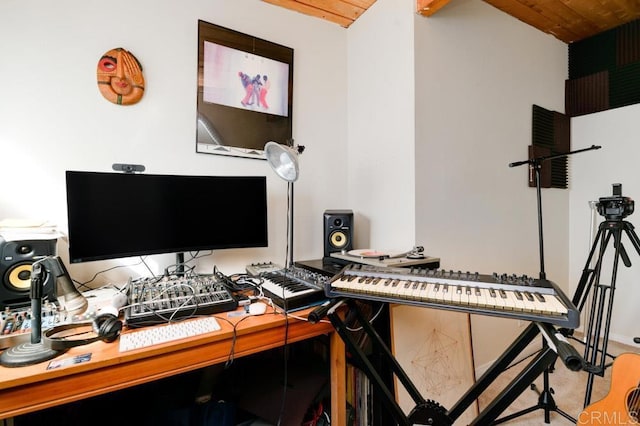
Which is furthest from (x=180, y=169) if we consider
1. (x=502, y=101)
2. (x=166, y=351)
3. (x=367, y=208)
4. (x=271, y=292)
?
(x=502, y=101)

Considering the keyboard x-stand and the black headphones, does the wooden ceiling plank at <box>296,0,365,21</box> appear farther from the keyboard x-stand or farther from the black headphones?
the black headphones

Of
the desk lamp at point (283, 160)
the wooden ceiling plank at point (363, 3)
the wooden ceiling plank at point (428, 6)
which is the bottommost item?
the desk lamp at point (283, 160)

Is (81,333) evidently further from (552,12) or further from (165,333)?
(552,12)

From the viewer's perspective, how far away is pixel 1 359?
81 cm

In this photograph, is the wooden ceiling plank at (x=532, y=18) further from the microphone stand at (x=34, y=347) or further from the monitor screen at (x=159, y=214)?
the microphone stand at (x=34, y=347)

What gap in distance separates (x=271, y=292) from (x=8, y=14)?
1.78 m

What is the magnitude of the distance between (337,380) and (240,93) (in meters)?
1.75

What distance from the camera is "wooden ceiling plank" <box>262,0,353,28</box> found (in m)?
2.00

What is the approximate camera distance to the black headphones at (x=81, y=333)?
2.85 feet

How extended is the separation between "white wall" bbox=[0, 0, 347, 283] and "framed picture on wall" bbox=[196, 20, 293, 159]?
62 millimetres

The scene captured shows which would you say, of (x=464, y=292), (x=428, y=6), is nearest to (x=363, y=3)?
(x=428, y=6)

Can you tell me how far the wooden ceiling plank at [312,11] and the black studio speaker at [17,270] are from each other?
1.97 meters

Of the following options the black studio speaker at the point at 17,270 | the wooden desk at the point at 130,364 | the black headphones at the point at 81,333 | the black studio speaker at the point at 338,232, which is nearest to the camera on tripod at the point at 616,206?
the black studio speaker at the point at 338,232

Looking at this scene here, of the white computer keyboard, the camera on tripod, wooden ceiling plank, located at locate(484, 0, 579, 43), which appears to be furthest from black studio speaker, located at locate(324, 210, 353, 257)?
wooden ceiling plank, located at locate(484, 0, 579, 43)
